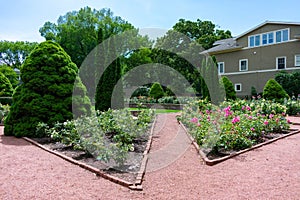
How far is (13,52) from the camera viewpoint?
4406 cm

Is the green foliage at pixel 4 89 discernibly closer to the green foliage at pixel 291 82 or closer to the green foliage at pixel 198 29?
the green foliage at pixel 291 82

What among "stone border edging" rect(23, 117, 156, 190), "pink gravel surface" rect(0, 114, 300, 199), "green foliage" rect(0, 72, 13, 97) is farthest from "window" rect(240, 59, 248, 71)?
"green foliage" rect(0, 72, 13, 97)

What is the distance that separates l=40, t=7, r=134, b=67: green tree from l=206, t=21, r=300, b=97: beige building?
1835 centimetres

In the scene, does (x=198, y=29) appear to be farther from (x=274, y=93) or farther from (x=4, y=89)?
(x=4, y=89)

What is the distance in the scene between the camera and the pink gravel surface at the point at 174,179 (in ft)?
11.3

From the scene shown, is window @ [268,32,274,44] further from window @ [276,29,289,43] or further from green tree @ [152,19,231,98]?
green tree @ [152,19,231,98]

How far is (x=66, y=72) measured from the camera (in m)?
8.42

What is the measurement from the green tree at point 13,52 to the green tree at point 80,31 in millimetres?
7138

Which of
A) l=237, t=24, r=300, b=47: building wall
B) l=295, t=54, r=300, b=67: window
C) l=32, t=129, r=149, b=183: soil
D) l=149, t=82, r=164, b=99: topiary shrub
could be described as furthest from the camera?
l=149, t=82, r=164, b=99: topiary shrub

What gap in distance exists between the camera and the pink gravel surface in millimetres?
3449

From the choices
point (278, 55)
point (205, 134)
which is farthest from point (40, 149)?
point (278, 55)

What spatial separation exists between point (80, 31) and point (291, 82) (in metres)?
29.5

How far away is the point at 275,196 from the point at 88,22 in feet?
126

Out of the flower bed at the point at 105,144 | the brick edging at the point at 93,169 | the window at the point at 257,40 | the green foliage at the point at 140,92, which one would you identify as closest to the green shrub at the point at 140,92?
the green foliage at the point at 140,92
